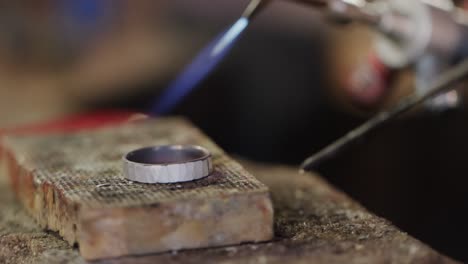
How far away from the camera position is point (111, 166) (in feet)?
3.47

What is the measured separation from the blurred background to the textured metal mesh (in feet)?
2.63

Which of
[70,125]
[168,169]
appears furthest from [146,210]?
[70,125]

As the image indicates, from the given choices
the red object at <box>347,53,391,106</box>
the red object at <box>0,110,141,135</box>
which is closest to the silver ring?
the red object at <box>347,53,391,106</box>

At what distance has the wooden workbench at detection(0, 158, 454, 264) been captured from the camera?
867 millimetres

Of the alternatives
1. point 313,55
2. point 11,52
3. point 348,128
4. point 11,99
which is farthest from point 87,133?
point 11,52

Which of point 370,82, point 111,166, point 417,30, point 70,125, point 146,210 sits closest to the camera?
point 146,210

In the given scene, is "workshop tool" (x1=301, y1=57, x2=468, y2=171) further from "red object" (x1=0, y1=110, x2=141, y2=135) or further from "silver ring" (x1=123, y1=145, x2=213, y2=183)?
"red object" (x1=0, y1=110, x2=141, y2=135)

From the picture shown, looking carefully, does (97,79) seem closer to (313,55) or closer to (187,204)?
(313,55)

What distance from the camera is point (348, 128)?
273cm

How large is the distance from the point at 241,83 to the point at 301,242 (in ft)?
7.55

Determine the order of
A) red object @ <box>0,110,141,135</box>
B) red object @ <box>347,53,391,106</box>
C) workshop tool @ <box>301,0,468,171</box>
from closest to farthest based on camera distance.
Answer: workshop tool @ <box>301,0,468,171</box>
red object @ <box>347,53,391,106</box>
red object @ <box>0,110,141,135</box>

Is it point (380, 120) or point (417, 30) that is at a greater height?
point (417, 30)

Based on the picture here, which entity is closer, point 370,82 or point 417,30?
point 417,30

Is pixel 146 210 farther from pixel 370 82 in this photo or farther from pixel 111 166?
pixel 370 82
